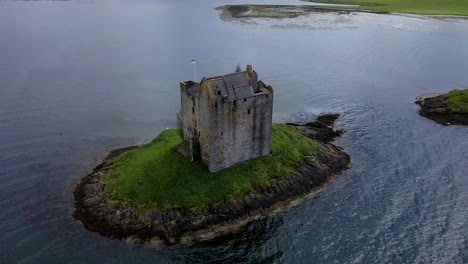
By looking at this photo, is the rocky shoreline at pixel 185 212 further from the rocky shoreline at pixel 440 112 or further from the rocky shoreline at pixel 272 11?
the rocky shoreline at pixel 272 11

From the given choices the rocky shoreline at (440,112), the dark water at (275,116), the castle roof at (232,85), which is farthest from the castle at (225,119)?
the rocky shoreline at (440,112)

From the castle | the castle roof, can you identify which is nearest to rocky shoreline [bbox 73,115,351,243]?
the castle

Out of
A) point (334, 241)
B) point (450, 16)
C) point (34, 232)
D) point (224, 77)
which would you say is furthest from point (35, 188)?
point (450, 16)

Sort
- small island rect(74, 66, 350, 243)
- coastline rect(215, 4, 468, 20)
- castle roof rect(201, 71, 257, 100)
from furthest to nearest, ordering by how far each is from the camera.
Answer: coastline rect(215, 4, 468, 20) → castle roof rect(201, 71, 257, 100) → small island rect(74, 66, 350, 243)

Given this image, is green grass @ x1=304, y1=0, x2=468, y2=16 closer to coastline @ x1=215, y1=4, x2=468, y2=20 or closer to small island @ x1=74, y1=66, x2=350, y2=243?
coastline @ x1=215, y1=4, x2=468, y2=20

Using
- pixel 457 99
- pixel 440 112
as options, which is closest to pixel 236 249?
pixel 440 112

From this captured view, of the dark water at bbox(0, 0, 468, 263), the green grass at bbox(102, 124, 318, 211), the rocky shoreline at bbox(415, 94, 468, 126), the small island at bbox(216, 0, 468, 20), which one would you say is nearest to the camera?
the dark water at bbox(0, 0, 468, 263)

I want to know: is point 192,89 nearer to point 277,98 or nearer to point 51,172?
point 51,172
